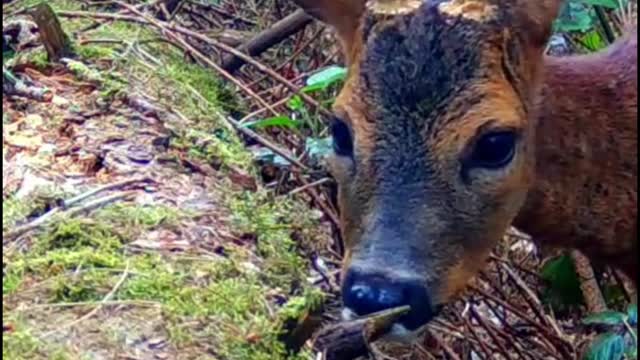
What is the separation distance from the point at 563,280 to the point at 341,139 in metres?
1.50

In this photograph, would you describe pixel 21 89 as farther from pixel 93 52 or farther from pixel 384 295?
pixel 384 295

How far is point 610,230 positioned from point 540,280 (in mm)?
1434

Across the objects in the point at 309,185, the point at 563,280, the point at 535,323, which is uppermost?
the point at 309,185

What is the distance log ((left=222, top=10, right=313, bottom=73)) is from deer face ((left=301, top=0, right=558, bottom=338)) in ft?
8.25

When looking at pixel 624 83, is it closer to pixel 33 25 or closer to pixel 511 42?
pixel 511 42

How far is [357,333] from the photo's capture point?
3596 millimetres

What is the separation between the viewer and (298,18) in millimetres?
6535

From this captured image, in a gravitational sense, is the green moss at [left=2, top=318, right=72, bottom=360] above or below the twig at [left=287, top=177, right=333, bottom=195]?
above

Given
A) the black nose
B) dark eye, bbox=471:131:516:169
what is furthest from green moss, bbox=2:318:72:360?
dark eye, bbox=471:131:516:169

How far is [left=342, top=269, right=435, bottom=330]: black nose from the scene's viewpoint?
3648 millimetres

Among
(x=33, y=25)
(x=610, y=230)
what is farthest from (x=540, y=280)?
(x=33, y=25)

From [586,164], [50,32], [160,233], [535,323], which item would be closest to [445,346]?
[535,323]

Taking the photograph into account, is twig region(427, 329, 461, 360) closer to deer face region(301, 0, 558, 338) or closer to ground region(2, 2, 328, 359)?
ground region(2, 2, 328, 359)

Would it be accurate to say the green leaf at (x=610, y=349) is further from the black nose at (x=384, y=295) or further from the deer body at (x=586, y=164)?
the black nose at (x=384, y=295)
